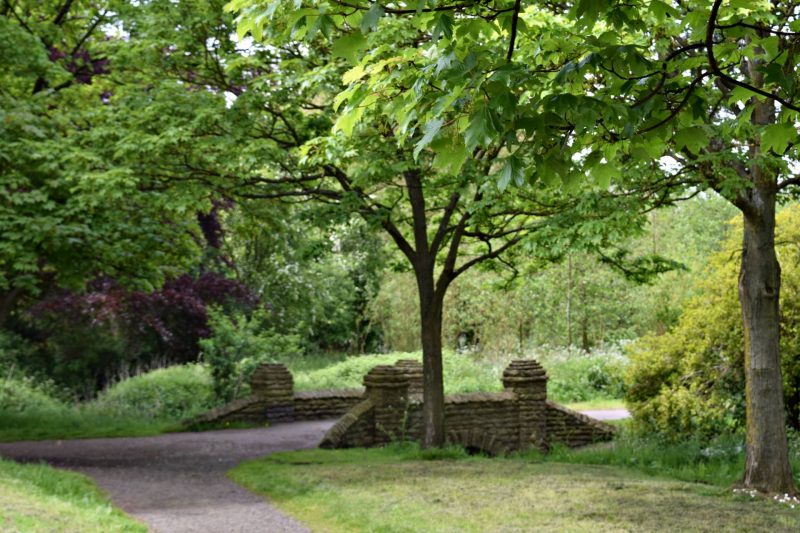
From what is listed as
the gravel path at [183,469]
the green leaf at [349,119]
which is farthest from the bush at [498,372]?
the green leaf at [349,119]

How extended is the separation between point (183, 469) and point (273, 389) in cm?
637

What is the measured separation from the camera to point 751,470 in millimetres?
9742

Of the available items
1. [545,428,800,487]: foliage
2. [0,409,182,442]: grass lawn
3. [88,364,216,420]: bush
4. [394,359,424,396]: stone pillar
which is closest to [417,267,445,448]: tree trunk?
[545,428,800,487]: foliage

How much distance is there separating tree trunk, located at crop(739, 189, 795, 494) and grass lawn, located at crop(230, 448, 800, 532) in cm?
55

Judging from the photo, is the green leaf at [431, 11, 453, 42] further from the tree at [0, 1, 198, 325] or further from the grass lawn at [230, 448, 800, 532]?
the tree at [0, 1, 198, 325]

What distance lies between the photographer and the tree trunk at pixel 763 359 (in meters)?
9.65

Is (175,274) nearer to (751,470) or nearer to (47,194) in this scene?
(47,194)

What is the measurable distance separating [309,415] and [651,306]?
51.1ft

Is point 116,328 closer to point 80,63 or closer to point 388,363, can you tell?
point 388,363

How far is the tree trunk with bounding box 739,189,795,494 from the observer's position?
9.65 meters

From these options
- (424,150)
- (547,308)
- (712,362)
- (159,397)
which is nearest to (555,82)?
(424,150)

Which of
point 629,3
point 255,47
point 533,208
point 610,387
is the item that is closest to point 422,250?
point 533,208

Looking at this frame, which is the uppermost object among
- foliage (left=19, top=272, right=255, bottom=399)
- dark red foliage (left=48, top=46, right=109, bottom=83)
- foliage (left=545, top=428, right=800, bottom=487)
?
dark red foliage (left=48, top=46, right=109, bottom=83)

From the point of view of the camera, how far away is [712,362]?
45.8 ft
